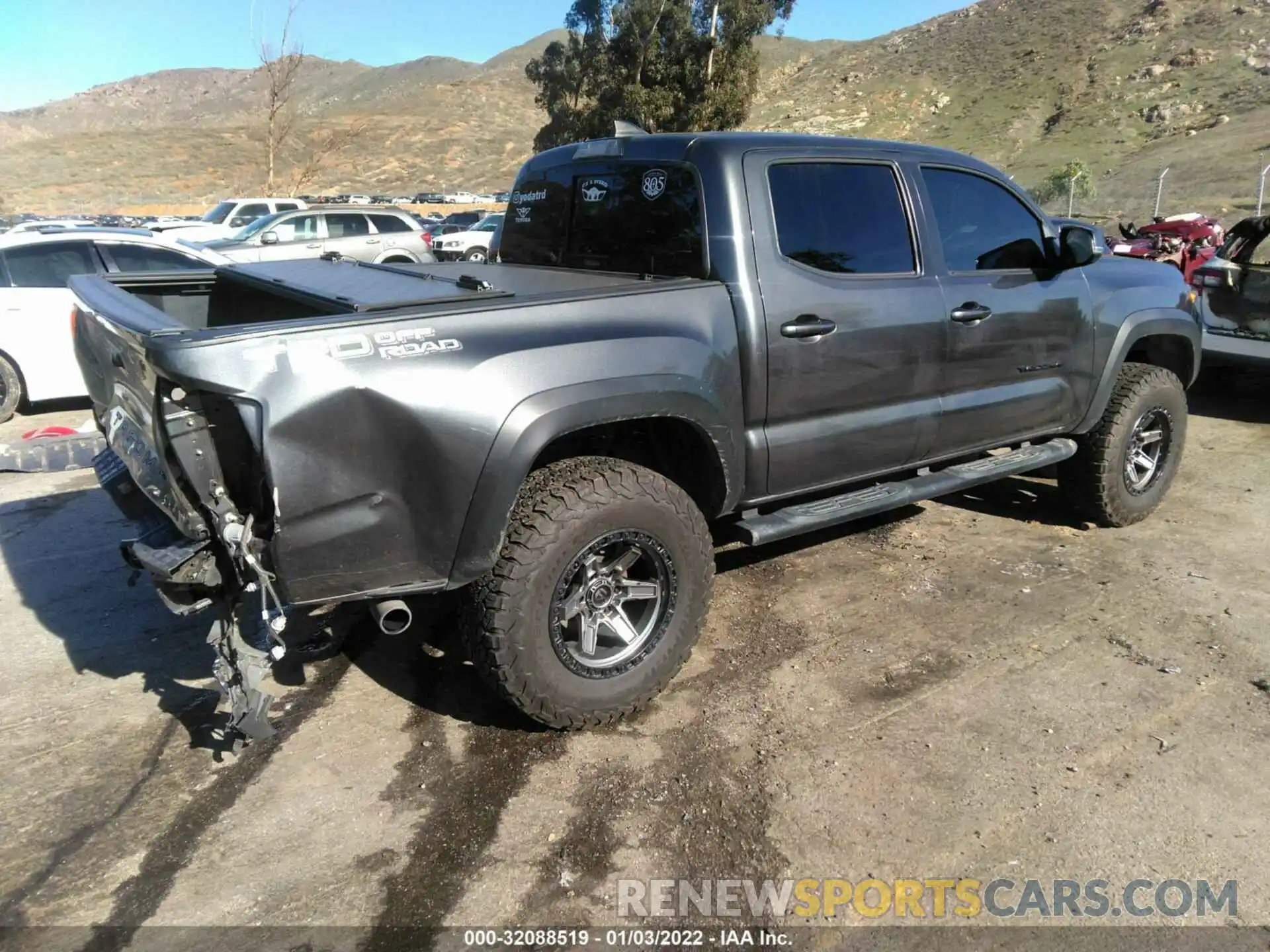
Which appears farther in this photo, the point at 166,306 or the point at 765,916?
the point at 166,306

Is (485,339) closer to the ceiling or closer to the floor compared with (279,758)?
closer to the ceiling

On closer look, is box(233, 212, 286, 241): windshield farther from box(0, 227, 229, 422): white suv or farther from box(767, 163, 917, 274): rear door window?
box(767, 163, 917, 274): rear door window

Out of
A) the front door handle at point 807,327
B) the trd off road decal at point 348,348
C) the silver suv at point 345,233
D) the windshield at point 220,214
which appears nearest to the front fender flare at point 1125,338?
the front door handle at point 807,327

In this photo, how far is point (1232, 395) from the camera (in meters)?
8.91

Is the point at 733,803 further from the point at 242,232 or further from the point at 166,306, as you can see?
the point at 242,232

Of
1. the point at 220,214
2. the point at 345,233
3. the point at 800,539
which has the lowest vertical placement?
the point at 800,539

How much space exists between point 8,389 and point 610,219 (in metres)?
6.59

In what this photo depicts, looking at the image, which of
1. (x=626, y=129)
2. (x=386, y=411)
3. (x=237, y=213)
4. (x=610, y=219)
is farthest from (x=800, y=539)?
(x=237, y=213)

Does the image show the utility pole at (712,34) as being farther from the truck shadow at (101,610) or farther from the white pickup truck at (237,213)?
the truck shadow at (101,610)

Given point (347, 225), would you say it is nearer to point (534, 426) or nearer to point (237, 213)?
point (237, 213)

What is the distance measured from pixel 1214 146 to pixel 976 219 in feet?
151

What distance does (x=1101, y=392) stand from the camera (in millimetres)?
4898

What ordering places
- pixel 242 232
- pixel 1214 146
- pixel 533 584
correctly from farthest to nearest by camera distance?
pixel 1214 146
pixel 242 232
pixel 533 584

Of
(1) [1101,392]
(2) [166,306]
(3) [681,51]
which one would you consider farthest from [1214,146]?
(2) [166,306]
